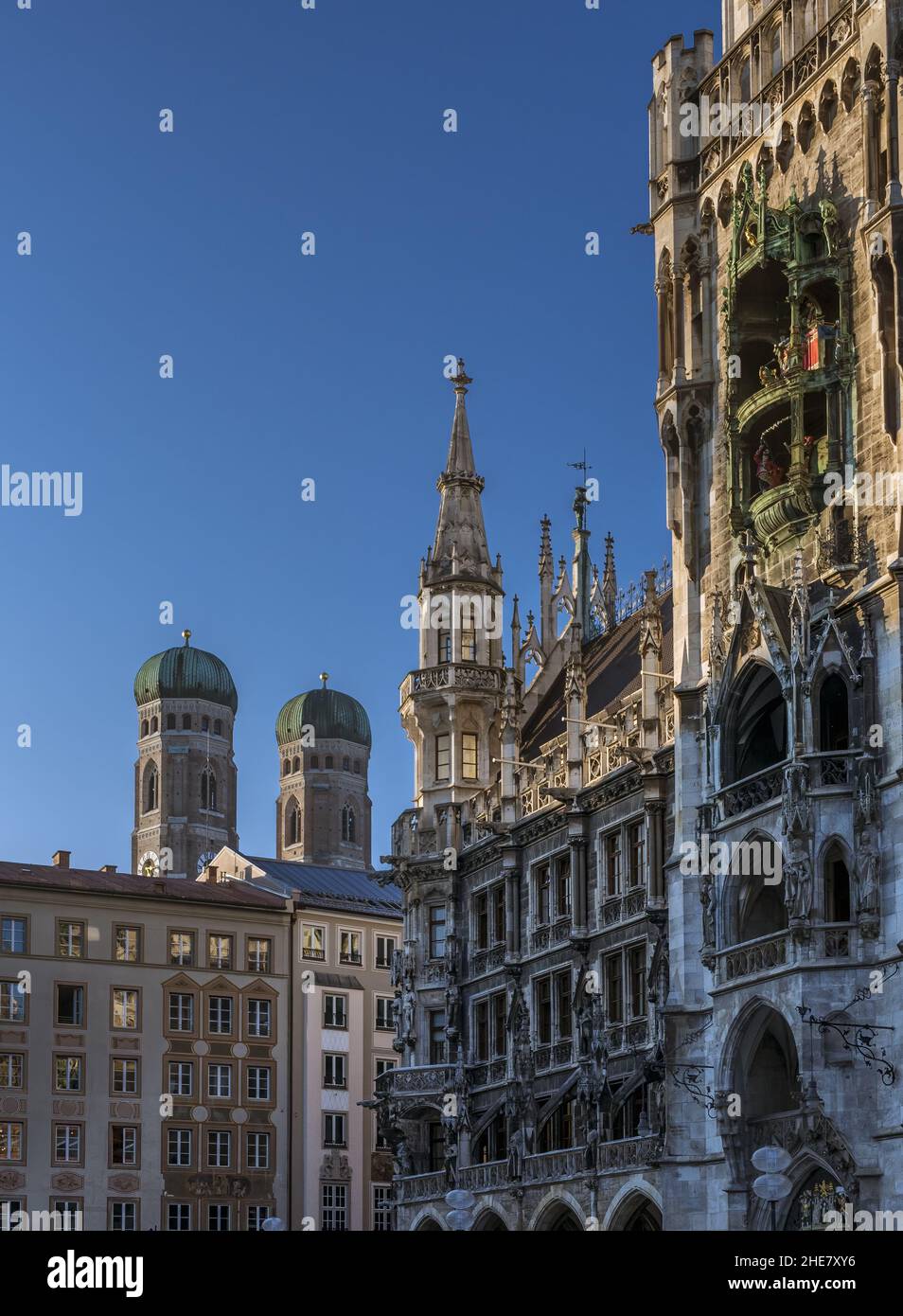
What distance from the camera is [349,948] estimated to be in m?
105

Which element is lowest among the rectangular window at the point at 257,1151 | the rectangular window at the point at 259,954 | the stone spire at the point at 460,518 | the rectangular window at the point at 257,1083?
the rectangular window at the point at 257,1151

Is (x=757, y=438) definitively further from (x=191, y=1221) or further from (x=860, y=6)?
(x=191, y=1221)

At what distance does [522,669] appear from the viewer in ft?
263

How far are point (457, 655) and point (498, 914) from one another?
395 inches

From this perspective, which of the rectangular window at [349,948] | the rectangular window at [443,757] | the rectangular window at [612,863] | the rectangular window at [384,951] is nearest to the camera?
the rectangular window at [612,863]

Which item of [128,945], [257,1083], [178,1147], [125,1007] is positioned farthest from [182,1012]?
[178,1147]

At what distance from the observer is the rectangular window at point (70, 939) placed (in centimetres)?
9519

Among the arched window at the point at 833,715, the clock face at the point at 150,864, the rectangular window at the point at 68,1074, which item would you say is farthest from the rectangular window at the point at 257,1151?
the clock face at the point at 150,864

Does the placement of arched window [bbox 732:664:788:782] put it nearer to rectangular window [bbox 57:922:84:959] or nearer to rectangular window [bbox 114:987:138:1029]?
rectangular window [bbox 114:987:138:1029]

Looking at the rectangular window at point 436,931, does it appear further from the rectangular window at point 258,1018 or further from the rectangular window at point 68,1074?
the rectangular window at point 258,1018

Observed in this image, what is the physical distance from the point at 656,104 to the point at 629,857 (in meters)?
21.7

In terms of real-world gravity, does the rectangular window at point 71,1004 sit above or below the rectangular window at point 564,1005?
above

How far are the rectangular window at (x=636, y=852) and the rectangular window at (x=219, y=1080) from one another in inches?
1483

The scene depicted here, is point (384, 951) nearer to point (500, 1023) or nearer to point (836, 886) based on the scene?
point (500, 1023)
